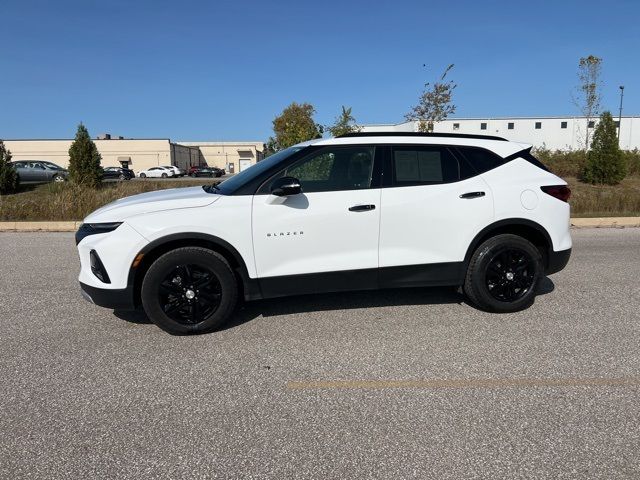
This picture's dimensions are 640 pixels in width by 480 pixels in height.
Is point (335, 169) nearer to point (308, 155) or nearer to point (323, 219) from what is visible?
point (308, 155)

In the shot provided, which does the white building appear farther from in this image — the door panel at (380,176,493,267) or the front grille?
the front grille

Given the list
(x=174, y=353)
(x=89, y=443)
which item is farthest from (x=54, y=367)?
(x=89, y=443)

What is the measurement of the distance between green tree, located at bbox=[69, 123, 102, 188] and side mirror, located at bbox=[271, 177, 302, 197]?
17.0 meters

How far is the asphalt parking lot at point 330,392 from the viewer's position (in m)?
2.50

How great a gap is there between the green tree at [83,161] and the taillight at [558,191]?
1802cm

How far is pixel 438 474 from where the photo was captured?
2.38 m

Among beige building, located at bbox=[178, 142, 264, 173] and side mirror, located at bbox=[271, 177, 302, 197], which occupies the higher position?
beige building, located at bbox=[178, 142, 264, 173]

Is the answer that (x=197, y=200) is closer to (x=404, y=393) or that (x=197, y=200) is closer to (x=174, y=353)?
(x=174, y=353)

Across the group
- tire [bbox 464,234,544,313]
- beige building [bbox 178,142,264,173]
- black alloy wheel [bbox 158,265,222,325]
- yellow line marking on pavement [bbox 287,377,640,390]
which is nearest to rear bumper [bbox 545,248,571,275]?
tire [bbox 464,234,544,313]

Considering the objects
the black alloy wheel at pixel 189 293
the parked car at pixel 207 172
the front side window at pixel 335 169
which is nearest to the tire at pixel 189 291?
the black alloy wheel at pixel 189 293

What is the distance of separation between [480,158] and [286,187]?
6.82 feet

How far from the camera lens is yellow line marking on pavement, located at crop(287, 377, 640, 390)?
3.28m

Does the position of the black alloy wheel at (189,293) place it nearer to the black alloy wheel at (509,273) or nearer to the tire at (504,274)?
the tire at (504,274)

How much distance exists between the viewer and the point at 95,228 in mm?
4117
